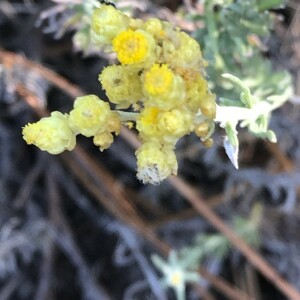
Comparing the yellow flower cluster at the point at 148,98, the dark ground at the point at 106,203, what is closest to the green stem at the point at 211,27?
the yellow flower cluster at the point at 148,98

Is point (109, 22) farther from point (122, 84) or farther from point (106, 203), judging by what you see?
point (106, 203)

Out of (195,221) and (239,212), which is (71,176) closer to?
(195,221)

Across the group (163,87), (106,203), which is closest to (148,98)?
(163,87)

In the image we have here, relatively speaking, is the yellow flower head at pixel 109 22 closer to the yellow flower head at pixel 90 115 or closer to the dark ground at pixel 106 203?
the yellow flower head at pixel 90 115

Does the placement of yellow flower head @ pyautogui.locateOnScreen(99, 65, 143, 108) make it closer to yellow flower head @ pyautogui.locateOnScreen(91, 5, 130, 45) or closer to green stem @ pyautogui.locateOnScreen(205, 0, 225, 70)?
yellow flower head @ pyautogui.locateOnScreen(91, 5, 130, 45)

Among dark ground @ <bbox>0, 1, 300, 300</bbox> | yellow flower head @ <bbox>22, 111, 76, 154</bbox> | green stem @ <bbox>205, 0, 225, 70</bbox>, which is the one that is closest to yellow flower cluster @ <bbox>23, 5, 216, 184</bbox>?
yellow flower head @ <bbox>22, 111, 76, 154</bbox>

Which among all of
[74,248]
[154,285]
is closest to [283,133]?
[154,285]
